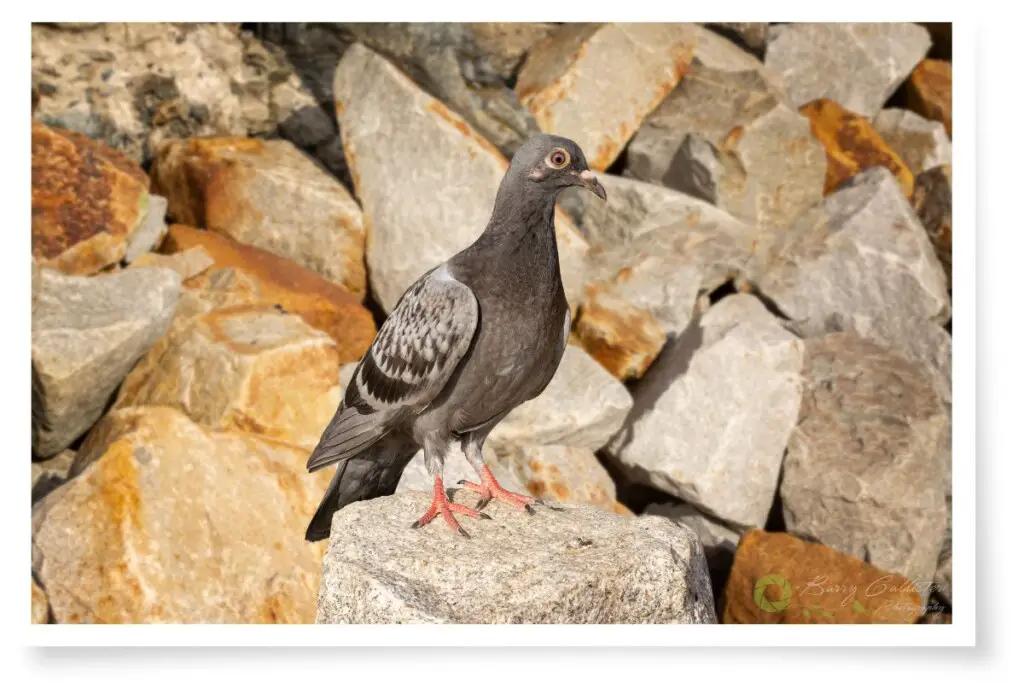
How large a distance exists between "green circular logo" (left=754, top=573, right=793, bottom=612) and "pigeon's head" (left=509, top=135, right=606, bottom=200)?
9.67ft

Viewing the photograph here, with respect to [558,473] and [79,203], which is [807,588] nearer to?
[558,473]

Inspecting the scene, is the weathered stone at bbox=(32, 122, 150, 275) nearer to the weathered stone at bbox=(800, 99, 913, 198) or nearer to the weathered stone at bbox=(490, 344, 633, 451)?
the weathered stone at bbox=(490, 344, 633, 451)

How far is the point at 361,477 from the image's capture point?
4879 mm

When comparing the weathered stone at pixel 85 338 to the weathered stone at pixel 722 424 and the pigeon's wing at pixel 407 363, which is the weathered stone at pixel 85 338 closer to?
the pigeon's wing at pixel 407 363

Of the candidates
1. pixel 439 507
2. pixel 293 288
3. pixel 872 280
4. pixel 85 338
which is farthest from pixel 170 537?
pixel 872 280

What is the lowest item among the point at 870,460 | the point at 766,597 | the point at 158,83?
the point at 766,597

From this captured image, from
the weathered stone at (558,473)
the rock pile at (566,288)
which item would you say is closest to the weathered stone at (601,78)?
the rock pile at (566,288)

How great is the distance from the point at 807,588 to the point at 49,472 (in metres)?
4.39

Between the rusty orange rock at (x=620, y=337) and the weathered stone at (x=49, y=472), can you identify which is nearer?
the weathered stone at (x=49, y=472)

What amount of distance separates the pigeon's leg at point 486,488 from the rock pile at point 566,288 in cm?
6

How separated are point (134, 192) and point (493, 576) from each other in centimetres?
422

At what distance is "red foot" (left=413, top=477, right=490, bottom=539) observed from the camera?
4.50 meters

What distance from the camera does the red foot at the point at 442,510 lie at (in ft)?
14.8
